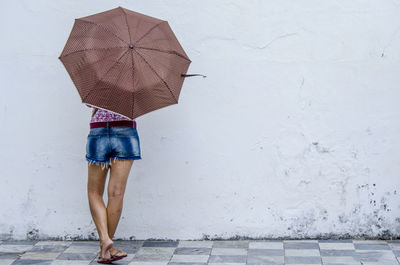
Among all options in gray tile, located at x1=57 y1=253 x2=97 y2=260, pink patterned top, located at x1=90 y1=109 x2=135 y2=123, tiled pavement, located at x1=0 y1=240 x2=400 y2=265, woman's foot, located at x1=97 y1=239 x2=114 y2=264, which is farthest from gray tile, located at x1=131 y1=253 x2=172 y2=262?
pink patterned top, located at x1=90 y1=109 x2=135 y2=123

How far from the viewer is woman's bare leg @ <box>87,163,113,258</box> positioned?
4.96 m

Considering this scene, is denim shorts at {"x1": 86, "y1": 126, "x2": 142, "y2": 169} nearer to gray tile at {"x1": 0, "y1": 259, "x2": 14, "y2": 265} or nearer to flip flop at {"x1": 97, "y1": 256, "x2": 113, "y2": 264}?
flip flop at {"x1": 97, "y1": 256, "x2": 113, "y2": 264}

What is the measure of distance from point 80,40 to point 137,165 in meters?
1.36

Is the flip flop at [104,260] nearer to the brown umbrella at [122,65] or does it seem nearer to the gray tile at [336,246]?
the brown umbrella at [122,65]

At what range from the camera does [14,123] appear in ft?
18.6

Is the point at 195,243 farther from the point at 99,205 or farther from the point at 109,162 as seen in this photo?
the point at 109,162

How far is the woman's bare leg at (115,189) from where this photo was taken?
500 centimetres

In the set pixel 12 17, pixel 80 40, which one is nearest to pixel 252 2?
pixel 80 40

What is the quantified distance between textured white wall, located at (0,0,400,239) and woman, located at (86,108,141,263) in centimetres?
58

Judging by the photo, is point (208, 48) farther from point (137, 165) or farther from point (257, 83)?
point (137, 165)

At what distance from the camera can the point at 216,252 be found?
5.27 meters

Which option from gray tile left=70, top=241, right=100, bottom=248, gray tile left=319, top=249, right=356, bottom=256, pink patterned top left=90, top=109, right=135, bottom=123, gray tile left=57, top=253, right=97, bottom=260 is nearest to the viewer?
pink patterned top left=90, top=109, right=135, bottom=123

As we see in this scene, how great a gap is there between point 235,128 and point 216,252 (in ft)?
3.22

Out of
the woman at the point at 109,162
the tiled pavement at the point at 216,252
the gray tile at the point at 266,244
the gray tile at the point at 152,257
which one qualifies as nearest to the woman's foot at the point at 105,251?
the woman at the point at 109,162
